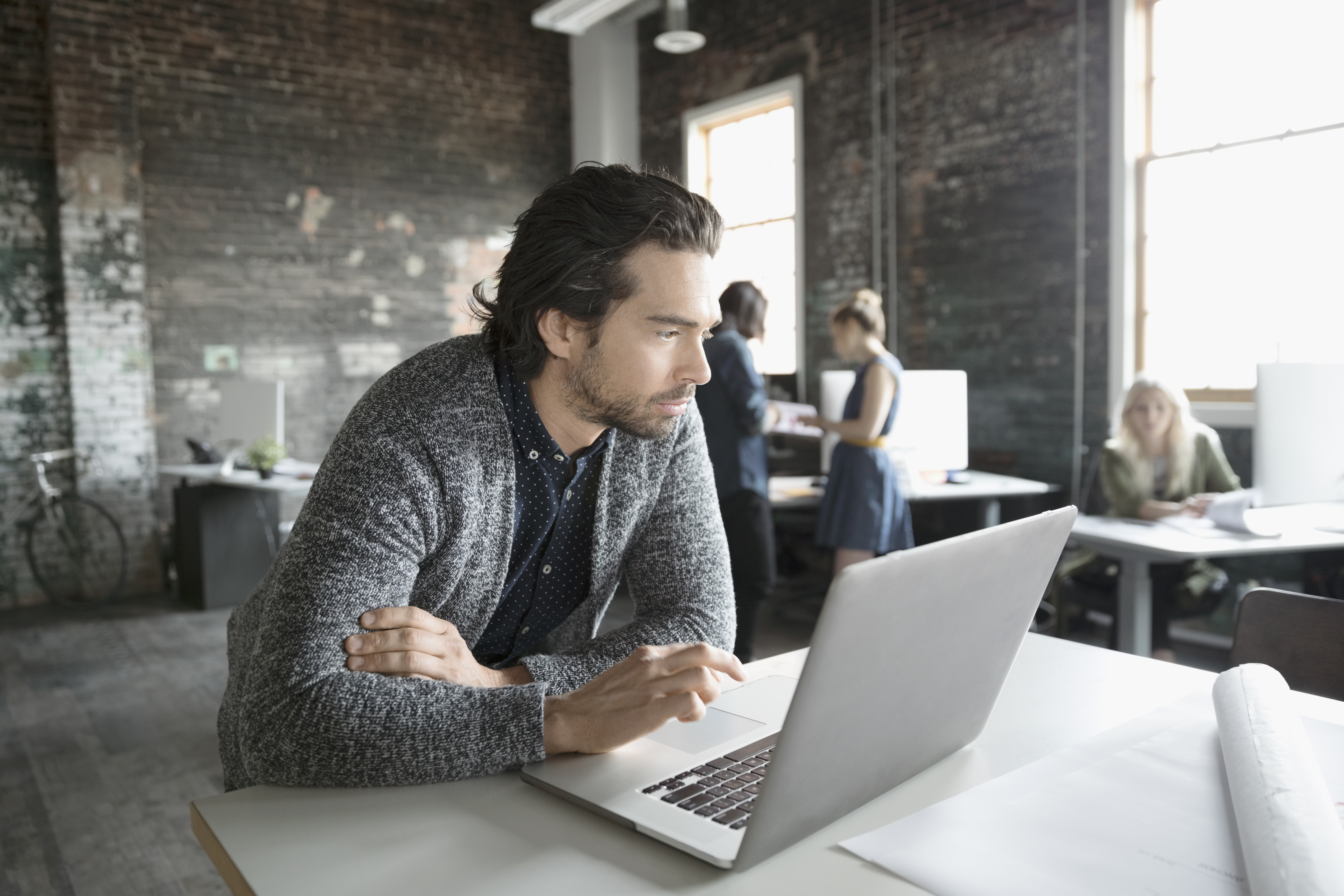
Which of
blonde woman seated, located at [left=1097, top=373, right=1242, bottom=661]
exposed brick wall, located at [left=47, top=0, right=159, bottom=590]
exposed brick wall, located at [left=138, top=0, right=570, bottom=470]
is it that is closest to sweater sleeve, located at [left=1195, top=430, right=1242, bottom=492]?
blonde woman seated, located at [left=1097, top=373, right=1242, bottom=661]

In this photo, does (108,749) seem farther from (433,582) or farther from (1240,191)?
(1240,191)

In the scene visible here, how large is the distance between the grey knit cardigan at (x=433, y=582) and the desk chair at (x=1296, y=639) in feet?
2.67

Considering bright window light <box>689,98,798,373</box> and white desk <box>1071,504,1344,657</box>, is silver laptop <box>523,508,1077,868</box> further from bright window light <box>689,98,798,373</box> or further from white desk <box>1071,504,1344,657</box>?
bright window light <box>689,98,798,373</box>

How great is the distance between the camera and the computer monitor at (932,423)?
4355mm

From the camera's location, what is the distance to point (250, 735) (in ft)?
Result: 3.48

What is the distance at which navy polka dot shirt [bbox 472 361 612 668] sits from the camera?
1.41 metres

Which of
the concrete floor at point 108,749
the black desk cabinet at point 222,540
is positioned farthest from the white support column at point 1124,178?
the black desk cabinet at point 222,540

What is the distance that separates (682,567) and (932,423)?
3.16 meters

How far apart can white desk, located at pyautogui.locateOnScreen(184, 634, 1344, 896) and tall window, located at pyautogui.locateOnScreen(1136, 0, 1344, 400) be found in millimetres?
3611

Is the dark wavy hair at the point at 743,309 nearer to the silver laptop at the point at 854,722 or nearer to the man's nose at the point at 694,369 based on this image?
the man's nose at the point at 694,369

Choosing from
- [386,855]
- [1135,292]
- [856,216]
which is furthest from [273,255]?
[386,855]

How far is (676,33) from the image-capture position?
17.0ft

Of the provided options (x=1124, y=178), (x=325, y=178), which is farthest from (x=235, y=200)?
(x=1124, y=178)

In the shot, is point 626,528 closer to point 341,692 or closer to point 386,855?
point 341,692
